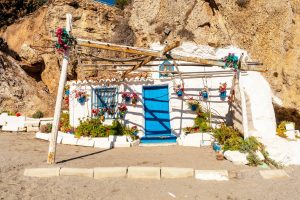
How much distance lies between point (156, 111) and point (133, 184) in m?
5.72

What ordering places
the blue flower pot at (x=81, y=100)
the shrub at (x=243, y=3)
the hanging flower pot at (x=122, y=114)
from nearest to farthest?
the hanging flower pot at (x=122, y=114)
the blue flower pot at (x=81, y=100)
the shrub at (x=243, y=3)

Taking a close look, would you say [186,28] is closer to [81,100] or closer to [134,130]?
[134,130]

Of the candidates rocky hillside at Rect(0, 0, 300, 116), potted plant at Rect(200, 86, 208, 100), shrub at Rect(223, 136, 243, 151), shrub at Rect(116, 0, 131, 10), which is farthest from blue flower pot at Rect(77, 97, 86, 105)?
shrub at Rect(116, 0, 131, 10)

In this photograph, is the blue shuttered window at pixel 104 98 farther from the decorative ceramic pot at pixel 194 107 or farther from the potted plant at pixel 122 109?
the decorative ceramic pot at pixel 194 107

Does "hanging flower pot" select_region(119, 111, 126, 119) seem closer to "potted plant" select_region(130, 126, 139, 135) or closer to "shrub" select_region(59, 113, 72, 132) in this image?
"potted plant" select_region(130, 126, 139, 135)

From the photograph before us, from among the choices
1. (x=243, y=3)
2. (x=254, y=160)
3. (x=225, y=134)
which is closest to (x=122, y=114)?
(x=225, y=134)

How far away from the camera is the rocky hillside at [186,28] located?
1103cm

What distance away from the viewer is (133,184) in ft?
18.7

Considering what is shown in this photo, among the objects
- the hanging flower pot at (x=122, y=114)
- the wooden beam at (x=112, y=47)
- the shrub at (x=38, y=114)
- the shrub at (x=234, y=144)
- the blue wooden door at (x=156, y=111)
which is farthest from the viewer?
the shrub at (x=38, y=114)

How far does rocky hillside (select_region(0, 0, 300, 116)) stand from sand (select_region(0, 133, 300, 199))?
5237 mm

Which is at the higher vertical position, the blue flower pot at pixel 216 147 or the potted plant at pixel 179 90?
the potted plant at pixel 179 90

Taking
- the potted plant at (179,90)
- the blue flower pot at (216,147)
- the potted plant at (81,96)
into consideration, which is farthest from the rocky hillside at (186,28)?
the blue flower pot at (216,147)

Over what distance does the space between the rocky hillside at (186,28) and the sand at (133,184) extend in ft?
17.2

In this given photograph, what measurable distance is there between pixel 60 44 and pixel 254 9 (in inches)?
388
